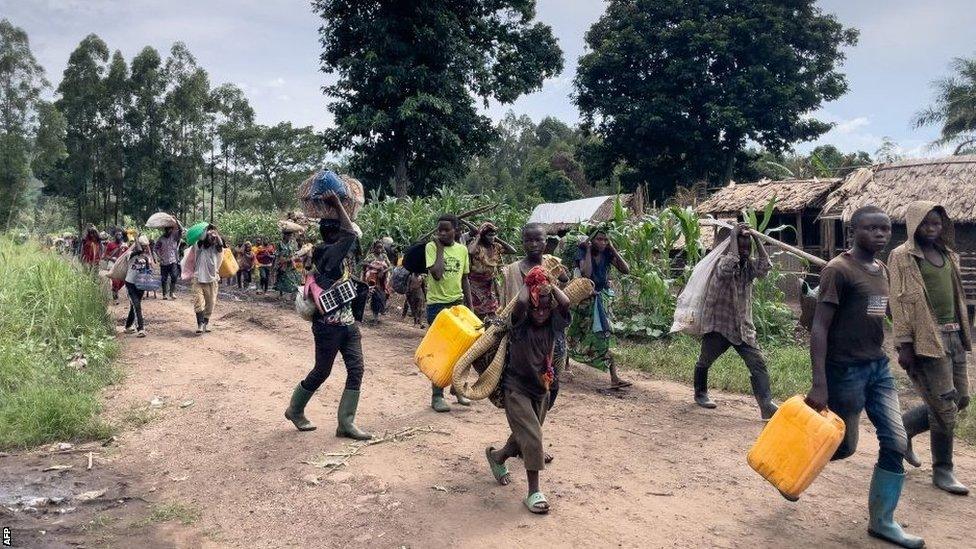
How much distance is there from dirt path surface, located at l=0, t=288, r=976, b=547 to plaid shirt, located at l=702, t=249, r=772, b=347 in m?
0.81

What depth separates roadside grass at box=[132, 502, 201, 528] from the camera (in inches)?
166

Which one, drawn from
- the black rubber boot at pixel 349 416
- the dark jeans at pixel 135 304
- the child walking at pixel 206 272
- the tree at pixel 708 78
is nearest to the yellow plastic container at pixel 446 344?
the black rubber boot at pixel 349 416

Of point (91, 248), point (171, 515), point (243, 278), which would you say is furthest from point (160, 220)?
point (243, 278)

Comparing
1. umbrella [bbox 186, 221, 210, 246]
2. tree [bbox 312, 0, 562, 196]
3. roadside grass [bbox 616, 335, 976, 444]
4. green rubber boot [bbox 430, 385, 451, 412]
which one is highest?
tree [bbox 312, 0, 562, 196]

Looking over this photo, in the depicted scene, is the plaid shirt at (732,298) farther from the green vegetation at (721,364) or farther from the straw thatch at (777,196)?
the straw thatch at (777,196)

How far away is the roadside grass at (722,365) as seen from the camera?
23.9 ft

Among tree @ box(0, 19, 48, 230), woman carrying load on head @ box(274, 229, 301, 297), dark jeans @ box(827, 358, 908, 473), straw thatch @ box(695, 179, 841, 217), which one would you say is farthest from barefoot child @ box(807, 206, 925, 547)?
tree @ box(0, 19, 48, 230)

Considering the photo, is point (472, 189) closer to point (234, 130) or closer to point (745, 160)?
point (234, 130)

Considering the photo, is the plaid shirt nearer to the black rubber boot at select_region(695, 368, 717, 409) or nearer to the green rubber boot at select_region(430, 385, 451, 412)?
the black rubber boot at select_region(695, 368, 717, 409)

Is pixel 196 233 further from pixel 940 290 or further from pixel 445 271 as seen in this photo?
pixel 940 290

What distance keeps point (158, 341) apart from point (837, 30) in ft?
96.9

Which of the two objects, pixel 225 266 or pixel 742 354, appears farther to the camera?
pixel 225 266

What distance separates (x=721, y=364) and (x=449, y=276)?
3.77m

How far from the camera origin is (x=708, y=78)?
2930cm
